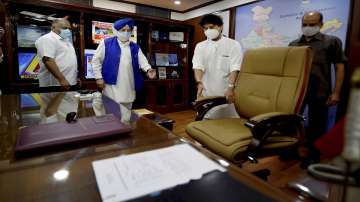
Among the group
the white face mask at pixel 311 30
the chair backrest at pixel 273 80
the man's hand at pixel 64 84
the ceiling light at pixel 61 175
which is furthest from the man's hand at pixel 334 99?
the man's hand at pixel 64 84

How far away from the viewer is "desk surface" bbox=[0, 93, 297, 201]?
471 millimetres

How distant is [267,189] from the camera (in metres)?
0.50

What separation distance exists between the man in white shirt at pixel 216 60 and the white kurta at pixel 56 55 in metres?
1.43

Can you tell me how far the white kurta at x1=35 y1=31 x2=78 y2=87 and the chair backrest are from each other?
1.93 metres

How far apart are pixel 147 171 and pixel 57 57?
2.46m

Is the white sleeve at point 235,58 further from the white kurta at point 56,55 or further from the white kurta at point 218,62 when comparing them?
the white kurta at point 56,55

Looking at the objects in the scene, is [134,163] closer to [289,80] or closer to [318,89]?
[289,80]

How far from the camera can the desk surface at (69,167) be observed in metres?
0.47

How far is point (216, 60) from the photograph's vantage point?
232 cm

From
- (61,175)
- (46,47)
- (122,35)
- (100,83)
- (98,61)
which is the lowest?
(61,175)

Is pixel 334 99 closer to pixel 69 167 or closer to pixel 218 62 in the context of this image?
pixel 218 62

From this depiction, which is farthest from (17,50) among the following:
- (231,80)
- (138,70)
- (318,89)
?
(318,89)

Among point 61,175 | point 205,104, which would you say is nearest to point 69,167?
point 61,175

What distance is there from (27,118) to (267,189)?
104 centimetres
